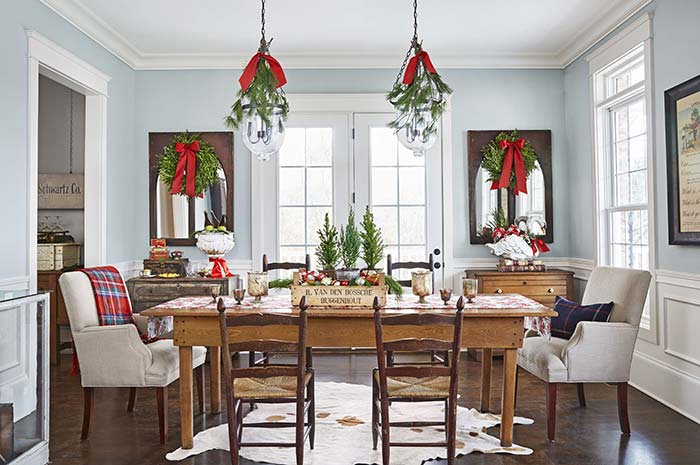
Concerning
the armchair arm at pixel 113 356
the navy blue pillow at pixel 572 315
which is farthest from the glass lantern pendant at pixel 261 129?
the navy blue pillow at pixel 572 315

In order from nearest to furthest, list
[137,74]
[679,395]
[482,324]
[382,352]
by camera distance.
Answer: [382,352] → [482,324] → [679,395] → [137,74]

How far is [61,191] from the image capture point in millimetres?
5996

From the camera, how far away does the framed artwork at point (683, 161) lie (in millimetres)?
3766

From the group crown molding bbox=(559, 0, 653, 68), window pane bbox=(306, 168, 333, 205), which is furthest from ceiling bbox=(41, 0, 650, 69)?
window pane bbox=(306, 168, 333, 205)

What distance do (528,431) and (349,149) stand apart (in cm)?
328

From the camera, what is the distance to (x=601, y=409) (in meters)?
4.01

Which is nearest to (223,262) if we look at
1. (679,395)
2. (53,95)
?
(53,95)

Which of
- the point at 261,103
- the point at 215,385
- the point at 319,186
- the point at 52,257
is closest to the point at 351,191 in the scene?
the point at 319,186

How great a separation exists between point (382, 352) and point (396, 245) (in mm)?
3070

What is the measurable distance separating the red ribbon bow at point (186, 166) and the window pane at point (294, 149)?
0.84 meters

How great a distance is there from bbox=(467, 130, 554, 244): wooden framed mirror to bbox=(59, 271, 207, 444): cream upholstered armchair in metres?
3.47

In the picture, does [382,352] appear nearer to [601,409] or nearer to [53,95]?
[601,409]

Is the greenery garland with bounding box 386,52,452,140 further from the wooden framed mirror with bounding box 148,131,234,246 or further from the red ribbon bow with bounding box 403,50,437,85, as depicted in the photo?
the wooden framed mirror with bounding box 148,131,234,246

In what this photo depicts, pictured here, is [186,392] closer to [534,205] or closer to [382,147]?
[382,147]
